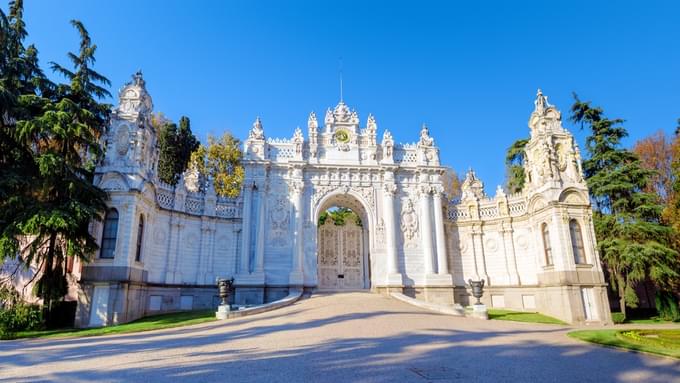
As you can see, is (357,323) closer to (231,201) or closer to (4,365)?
(4,365)

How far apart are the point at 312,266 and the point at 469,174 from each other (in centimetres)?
1212

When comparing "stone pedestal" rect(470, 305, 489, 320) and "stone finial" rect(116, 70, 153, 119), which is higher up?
"stone finial" rect(116, 70, 153, 119)

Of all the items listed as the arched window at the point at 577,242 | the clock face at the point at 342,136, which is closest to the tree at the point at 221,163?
the clock face at the point at 342,136

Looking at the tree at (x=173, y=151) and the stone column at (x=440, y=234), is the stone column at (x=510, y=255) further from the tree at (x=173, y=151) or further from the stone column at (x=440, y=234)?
the tree at (x=173, y=151)

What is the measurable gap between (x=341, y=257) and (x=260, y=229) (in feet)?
19.6

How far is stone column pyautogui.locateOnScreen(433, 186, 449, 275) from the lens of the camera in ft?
74.9

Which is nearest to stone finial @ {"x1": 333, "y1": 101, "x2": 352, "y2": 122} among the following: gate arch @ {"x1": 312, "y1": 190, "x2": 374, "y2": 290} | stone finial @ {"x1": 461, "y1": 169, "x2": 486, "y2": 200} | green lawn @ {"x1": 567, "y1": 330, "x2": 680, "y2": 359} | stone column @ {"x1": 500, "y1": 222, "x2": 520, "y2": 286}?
gate arch @ {"x1": 312, "y1": 190, "x2": 374, "y2": 290}

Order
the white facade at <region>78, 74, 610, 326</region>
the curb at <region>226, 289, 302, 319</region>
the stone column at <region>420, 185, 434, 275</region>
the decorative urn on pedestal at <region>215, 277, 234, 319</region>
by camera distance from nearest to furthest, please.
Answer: the decorative urn on pedestal at <region>215, 277, 234, 319</region>, the curb at <region>226, 289, 302, 319</region>, the white facade at <region>78, 74, 610, 326</region>, the stone column at <region>420, 185, 434, 275</region>

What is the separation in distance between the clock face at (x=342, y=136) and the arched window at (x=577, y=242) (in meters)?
13.4

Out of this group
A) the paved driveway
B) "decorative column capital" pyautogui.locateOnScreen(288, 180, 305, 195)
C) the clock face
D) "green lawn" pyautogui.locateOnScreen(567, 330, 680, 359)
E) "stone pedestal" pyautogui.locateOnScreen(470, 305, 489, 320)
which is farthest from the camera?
the clock face

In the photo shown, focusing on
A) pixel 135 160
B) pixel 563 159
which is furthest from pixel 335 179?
pixel 563 159

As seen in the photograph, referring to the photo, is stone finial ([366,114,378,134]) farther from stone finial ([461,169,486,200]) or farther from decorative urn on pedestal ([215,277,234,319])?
decorative urn on pedestal ([215,277,234,319])

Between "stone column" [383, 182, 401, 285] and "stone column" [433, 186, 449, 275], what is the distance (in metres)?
2.58

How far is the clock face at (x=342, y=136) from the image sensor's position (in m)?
24.6
